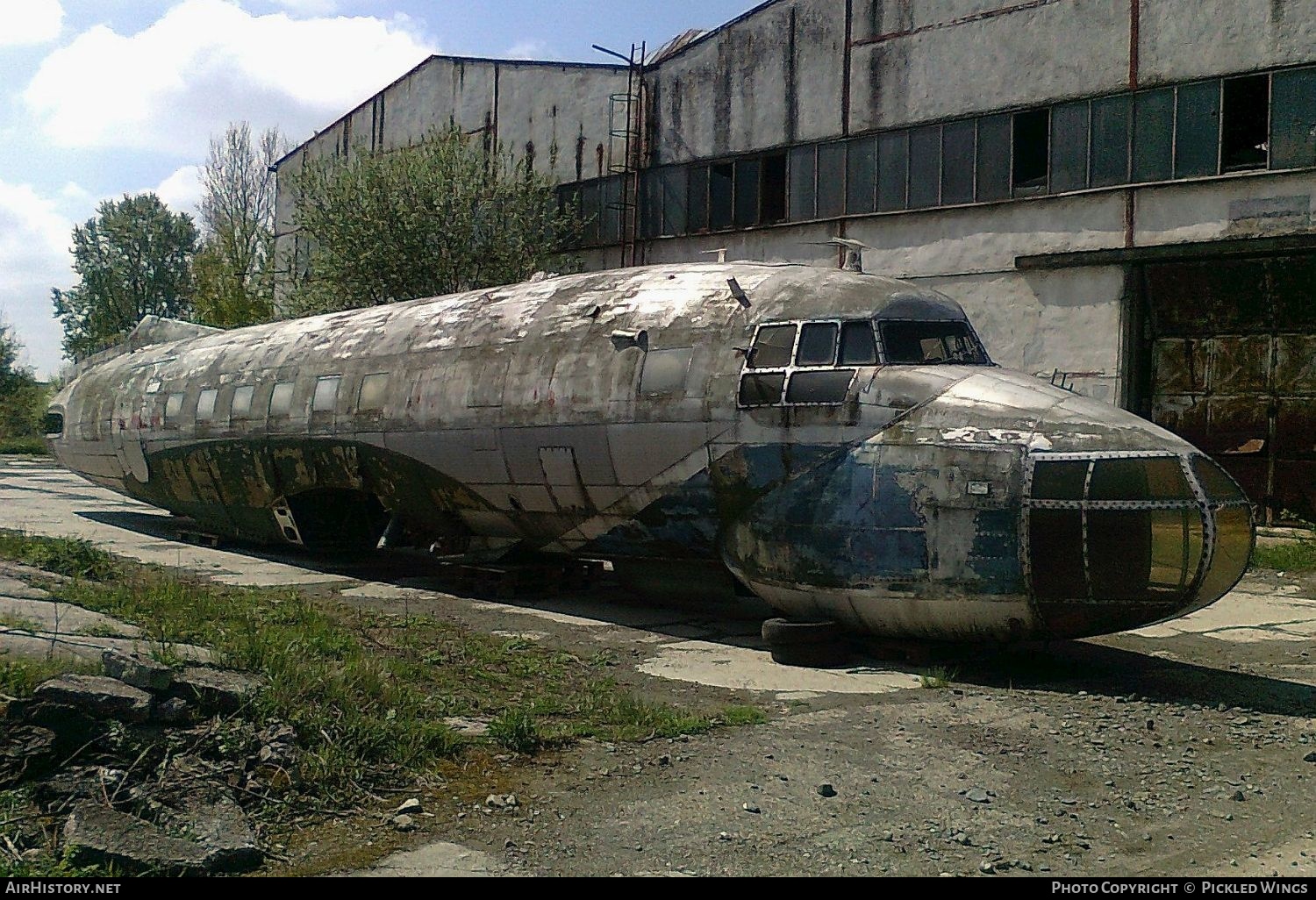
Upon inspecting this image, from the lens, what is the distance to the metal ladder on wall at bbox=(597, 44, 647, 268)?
98.5 ft

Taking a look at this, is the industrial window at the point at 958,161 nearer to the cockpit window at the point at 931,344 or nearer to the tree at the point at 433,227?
the tree at the point at 433,227

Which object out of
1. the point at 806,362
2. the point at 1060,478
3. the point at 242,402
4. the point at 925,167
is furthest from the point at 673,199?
the point at 1060,478

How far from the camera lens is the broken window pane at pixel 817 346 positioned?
39.6 ft

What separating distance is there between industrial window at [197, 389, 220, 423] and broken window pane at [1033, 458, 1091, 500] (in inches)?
632

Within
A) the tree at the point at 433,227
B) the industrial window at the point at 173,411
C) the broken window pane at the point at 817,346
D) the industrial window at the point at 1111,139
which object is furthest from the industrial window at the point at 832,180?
the industrial window at the point at 173,411

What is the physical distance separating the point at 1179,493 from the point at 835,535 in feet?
10.5

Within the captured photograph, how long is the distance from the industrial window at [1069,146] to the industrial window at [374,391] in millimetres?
14069

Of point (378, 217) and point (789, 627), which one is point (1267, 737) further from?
point (378, 217)

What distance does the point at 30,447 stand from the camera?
59062 mm

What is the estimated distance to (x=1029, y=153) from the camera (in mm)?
22953

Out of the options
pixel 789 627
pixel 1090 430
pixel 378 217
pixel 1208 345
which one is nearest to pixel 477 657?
pixel 789 627

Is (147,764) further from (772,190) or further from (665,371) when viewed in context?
(772,190)

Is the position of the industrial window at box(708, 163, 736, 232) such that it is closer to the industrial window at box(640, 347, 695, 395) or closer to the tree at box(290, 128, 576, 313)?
the tree at box(290, 128, 576, 313)

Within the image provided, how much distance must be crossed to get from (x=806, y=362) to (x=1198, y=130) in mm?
12800
